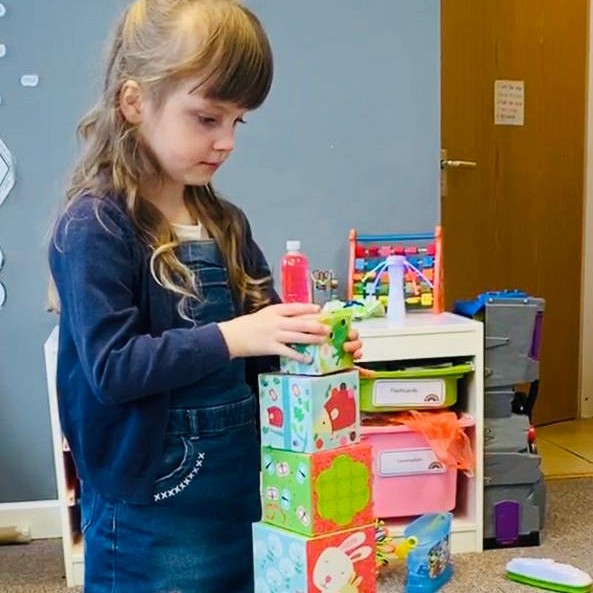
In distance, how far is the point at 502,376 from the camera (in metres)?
1.92

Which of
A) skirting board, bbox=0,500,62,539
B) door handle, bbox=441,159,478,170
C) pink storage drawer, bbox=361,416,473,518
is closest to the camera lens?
pink storage drawer, bbox=361,416,473,518

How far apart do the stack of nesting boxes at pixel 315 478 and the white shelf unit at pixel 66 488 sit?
3.15 feet

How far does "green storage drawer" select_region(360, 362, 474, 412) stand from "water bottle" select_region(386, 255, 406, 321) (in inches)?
6.5

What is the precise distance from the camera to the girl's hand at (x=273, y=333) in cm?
79

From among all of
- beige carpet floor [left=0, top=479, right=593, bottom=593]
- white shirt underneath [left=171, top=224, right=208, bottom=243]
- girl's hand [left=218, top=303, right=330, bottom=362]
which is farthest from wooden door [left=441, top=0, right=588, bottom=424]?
girl's hand [left=218, top=303, right=330, bottom=362]

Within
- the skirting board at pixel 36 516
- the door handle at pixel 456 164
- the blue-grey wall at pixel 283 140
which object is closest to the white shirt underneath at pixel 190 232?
the blue-grey wall at pixel 283 140

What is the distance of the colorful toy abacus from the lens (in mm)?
2018

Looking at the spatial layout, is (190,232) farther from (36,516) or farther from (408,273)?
(36,516)

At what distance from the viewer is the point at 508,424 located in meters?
1.94

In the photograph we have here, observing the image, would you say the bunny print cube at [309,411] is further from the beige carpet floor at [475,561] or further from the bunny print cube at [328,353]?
the beige carpet floor at [475,561]

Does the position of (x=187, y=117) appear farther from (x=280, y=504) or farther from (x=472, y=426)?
(x=472, y=426)

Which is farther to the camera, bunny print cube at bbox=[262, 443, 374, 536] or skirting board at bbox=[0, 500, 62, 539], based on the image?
skirting board at bbox=[0, 500, 62, 539]

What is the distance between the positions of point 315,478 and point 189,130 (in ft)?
1.17

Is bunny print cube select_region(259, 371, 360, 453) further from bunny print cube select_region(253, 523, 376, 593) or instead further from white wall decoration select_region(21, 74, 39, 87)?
white wall decoration select_region(21, 74, 39, 87)
